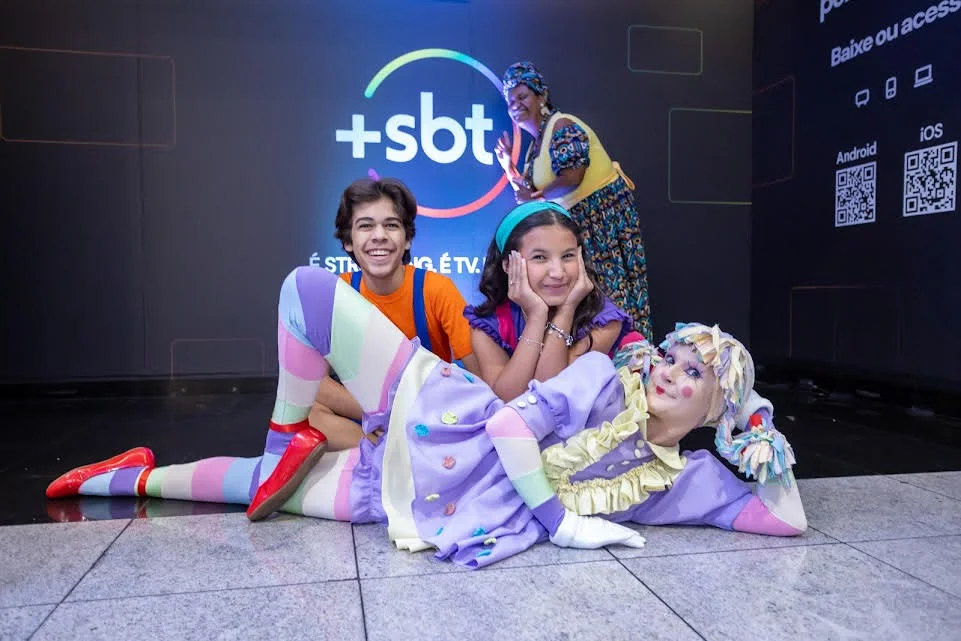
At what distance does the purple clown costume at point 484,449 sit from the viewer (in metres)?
1.44

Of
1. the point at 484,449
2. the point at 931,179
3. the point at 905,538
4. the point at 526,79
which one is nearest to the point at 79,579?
the point at 484,449

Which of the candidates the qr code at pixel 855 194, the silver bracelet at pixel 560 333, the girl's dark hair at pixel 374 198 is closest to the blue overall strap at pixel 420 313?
the girl's dark hair at pixel 374 198

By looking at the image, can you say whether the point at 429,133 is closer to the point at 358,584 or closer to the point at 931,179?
the point at 931,179

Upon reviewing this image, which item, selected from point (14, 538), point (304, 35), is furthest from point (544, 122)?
point (14, 538)

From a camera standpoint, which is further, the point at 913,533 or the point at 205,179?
the point at 205,179

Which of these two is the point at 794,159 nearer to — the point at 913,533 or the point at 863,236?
the point at 863,236

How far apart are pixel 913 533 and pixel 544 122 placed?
2.24 metres

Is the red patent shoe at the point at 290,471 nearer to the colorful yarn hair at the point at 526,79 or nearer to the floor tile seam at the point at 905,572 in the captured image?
the floor tile seam at the point at 905,572

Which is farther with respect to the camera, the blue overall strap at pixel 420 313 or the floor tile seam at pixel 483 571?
the blue overall strap at pixel 420 313

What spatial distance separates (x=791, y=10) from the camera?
4043 mm

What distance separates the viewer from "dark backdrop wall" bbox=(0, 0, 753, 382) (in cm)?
369

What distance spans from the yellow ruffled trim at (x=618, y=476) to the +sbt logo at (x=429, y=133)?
268 centimetres

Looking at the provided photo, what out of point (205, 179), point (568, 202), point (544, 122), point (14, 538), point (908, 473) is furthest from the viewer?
point (205, 179)

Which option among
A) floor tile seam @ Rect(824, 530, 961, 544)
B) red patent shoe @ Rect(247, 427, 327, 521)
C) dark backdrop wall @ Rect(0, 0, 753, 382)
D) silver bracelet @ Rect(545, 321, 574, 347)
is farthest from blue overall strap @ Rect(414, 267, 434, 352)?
dark backdrop wall @ Rect(0, 0, 753, 382)
